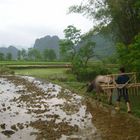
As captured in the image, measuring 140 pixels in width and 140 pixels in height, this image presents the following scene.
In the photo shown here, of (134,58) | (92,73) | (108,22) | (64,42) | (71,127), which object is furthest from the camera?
(64,42)

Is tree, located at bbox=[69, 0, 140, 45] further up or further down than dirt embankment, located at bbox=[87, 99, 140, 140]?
further up

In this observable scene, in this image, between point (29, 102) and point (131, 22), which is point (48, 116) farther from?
point (131, 22)

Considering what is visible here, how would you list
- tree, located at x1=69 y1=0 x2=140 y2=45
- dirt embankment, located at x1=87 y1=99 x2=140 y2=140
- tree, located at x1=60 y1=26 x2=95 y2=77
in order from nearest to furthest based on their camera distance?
dirt embankment, located at x1=87 y1=99 x2=140 y2=140
tree, located at x1=69 y1=0 x2=140 y2=45
tree, located at x1=60 y1=26 x2=95 y2=77

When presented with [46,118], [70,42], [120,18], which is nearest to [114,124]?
[46,118]

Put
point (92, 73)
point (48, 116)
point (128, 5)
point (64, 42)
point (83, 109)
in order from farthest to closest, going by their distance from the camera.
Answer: point (64, 42) < point (92, 73) < point (128, 5) < point (83, 109) < point (48, 116)

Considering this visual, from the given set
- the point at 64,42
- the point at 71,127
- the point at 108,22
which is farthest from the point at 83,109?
the point at 64,42

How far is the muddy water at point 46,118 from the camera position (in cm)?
1222

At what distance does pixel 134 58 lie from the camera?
21625 mm

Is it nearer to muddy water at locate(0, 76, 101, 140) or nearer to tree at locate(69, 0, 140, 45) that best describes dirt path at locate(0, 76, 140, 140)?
muddy water at locate(0, 76, 101, 140)

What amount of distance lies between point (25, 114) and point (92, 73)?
21.6 meters

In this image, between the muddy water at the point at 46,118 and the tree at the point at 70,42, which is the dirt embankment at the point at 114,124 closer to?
the muddy water at the point at 46,118

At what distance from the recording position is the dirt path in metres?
12.2

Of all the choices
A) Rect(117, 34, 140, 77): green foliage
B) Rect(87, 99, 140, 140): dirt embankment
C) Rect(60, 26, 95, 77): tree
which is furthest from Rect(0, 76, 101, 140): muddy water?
Rect(60, 26, 95, 77): tree

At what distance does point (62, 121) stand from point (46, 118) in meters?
1.02
